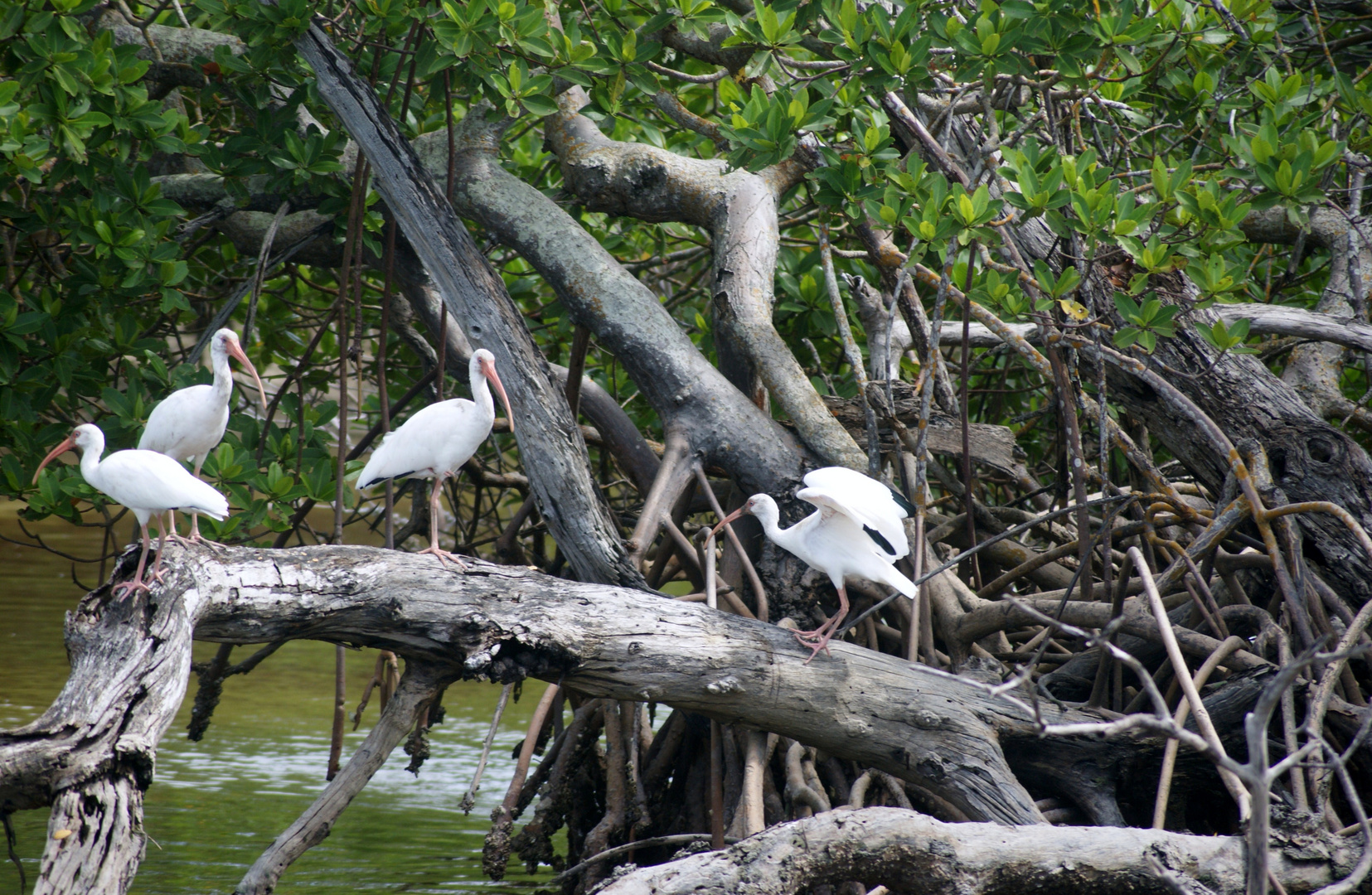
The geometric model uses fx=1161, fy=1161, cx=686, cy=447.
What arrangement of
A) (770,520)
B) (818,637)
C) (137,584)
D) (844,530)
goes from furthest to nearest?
(770,520)
(818,637)
(844,530)
(137,584)

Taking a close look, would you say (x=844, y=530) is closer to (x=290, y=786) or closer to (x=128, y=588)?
(x=128, y=588)

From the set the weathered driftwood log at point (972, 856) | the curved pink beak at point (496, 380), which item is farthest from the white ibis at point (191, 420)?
the weathered driftwood log at point (972, 856)

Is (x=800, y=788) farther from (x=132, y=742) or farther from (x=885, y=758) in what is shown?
(x=132, y=742)

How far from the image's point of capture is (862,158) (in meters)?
4.14

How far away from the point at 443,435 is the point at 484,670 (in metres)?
1.17

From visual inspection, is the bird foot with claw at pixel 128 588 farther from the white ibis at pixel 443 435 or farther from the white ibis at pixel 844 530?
the white ibis at pixel 844 530

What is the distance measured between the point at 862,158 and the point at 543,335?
13.1 ft

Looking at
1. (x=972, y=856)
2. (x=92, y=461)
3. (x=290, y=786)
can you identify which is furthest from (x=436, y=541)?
(x=290, y=786)

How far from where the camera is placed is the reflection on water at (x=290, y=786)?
5590mm

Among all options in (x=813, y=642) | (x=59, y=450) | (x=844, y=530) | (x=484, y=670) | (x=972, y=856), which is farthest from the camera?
(x=59, y=450)

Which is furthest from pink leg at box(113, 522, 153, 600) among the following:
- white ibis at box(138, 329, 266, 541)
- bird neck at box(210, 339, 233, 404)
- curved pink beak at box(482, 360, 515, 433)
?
curved pink beak at box(482, 360, 515, 433)

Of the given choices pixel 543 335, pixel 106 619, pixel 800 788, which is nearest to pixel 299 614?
pixel 106 619

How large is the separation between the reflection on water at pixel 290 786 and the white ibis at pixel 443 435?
7.43ft

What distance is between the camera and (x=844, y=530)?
383 cm
